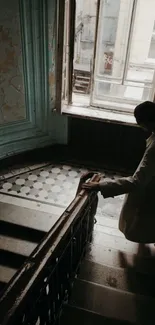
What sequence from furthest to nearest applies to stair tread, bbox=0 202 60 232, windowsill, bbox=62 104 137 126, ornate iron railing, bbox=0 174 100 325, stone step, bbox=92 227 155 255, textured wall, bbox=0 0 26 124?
windowsill, bbox=62 104 137 126 < textured wall, bbox=0 0 26 124 < stair tread, bbox=0 202 60 232 < stone step, bbox=92 227 155 255 < ornate iron railing, bbox=0 174 100 325

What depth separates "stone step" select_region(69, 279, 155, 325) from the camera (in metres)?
1.62

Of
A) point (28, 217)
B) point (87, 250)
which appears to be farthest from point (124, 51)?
point (87, 250)

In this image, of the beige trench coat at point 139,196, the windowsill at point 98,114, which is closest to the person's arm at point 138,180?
A: the beige trench coat at point 139,196

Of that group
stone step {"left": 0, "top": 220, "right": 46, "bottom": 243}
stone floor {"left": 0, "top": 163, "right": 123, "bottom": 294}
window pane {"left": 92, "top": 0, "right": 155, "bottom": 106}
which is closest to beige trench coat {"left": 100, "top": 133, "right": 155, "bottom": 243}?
stone floor {"left": 0, "top": 163, "right": 123, "bottom": 294}

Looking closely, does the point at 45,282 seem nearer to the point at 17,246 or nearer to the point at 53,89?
the point at 17,246

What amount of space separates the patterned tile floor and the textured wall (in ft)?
2.78

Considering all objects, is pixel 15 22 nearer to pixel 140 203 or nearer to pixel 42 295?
pixel 140 203

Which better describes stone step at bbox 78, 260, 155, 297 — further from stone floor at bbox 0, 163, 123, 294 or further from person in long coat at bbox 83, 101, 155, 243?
stone floor at bbox 0, 163, 123, 294

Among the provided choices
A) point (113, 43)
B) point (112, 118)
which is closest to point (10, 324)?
point (112, 118)

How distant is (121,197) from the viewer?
3396 millimetres

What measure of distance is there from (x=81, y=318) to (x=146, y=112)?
51.3 inches

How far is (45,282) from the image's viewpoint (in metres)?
1.15

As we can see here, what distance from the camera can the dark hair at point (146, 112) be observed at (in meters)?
1.55

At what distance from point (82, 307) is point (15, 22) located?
3098 millimetres
